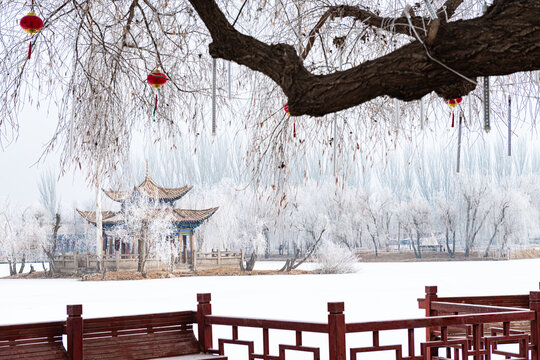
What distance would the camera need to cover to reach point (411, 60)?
195 centimetres

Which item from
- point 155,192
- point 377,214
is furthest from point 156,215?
point 377,214

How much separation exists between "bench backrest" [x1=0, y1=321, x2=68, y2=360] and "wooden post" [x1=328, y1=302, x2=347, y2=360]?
1289 millimetres

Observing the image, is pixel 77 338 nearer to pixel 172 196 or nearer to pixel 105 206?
pixel 172 196

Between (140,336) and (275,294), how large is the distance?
11.8 metres

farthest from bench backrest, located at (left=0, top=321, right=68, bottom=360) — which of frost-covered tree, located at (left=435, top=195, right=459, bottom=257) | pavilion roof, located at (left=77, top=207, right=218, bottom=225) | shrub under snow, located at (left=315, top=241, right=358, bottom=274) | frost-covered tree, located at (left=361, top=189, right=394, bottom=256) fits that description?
frost-covered tree, located at (left=435, top=195, right=459, bottom=257)

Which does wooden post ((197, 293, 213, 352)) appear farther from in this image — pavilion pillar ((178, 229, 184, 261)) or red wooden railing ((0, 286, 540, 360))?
pavilion pillar ((178, 229, 184, 261))

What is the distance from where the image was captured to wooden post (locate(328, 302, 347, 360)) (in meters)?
2.72

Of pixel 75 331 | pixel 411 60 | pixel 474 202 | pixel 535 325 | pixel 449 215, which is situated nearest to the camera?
pixel 411 60

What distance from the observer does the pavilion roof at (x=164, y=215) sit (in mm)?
19969

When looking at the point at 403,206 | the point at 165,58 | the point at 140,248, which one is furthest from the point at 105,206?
the point at 165,58

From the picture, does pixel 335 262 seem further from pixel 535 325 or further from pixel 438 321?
pixel 438 321

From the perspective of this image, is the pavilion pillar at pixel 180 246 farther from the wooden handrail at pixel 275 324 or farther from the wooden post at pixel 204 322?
the wooden handrail at pixel 275 324

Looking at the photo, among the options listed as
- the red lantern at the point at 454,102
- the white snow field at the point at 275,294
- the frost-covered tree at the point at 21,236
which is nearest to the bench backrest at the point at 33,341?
the red lantern at the point at 454,102

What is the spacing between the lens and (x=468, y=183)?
2842 centimetres
